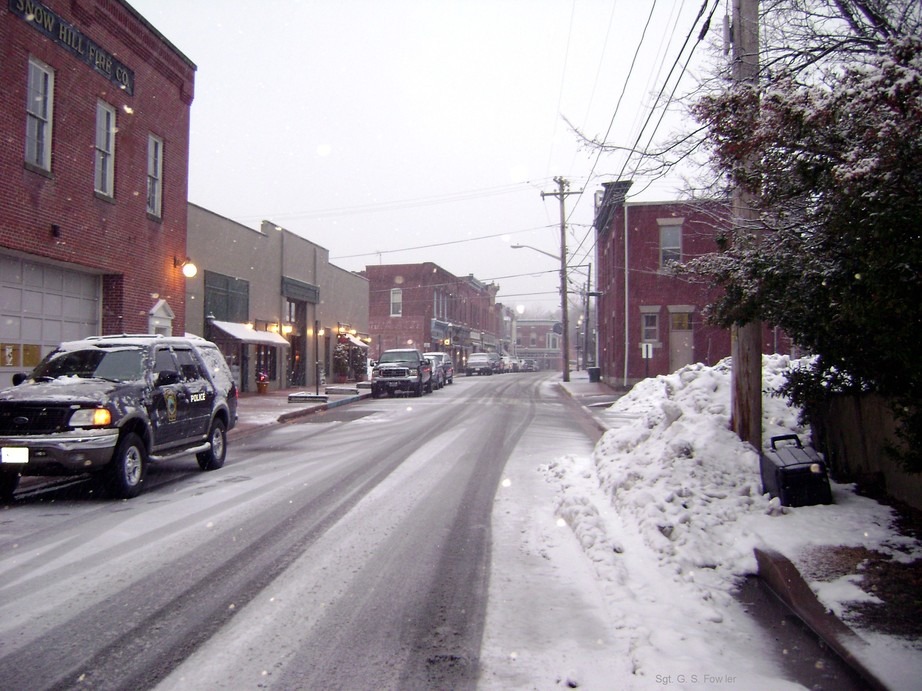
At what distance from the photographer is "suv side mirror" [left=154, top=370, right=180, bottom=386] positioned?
30.8 feet

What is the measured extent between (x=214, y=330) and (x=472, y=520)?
64.4ft

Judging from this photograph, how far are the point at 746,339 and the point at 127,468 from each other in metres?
7.54

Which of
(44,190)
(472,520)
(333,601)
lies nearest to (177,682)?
(333,601)

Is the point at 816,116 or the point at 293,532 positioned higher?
the point at 816,116

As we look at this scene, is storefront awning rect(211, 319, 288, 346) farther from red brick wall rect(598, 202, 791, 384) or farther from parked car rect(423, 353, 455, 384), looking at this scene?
red brick wall rect(598, 202, 791, 384)

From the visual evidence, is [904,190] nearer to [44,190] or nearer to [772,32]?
[772,32]

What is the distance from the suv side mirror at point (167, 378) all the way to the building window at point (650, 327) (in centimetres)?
2499

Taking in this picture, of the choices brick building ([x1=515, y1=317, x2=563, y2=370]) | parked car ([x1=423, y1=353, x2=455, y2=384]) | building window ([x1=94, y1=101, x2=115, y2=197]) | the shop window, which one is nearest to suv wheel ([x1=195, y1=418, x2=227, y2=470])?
building window ([x1=94, y1=101, x2=115, y2=197])

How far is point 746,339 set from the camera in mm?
8250

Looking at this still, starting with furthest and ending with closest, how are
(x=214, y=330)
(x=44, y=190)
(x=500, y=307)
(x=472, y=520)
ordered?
(x=500, y=307) < (x=214, y=330) < (x=44, y=190) < (x=472, y=520)

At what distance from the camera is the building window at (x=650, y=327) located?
3159 centimetres

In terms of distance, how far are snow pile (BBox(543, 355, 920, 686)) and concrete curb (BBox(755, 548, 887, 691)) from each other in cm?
10

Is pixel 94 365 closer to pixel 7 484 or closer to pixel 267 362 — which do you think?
pixel 7 484

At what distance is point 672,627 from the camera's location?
4.40m
